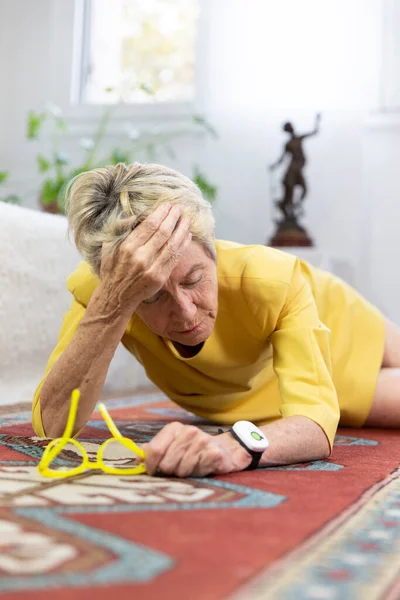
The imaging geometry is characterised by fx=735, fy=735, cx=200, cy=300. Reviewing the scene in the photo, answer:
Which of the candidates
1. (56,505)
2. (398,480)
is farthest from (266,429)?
(56,505)

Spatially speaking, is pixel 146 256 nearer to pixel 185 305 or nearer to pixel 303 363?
pixel 185 305

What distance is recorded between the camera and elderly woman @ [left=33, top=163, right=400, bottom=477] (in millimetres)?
1111

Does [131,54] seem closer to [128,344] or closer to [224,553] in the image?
[128,344]

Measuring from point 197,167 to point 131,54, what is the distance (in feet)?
2.42

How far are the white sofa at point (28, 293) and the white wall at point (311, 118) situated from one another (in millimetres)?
1370

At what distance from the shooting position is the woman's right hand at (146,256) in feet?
3.65

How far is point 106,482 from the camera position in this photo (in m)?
0.98

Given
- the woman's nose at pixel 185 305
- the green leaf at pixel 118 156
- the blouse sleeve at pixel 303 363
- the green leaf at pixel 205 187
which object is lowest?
the blouse sleeve at pixel 303 363

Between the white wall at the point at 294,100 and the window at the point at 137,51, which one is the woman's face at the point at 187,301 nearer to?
the white wall at the point at 294,100

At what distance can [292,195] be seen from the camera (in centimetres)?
305

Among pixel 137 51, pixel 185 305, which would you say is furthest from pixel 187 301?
pixel 137 51

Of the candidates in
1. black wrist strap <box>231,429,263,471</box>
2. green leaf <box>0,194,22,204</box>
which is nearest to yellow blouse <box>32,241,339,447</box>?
black wrist strap <box>231,429,263,471</box>

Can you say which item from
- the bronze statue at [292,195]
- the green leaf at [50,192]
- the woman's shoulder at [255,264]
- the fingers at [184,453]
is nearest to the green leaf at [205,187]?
the bronze statue at [292,195]

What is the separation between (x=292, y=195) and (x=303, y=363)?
191cm
